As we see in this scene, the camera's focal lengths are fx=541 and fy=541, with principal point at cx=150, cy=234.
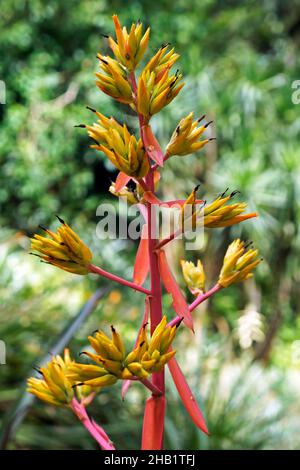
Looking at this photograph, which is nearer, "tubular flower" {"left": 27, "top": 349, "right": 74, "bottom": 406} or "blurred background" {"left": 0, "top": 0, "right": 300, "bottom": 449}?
"tubular flower" {"left": 27, "top": 349, "right": 74, "bottom": 406}

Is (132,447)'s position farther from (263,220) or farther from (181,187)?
(181,187)

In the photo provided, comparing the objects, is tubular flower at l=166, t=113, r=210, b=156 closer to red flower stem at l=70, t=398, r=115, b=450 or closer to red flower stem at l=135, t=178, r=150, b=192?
red flower stem at l=135, t=178, r=150, b=192

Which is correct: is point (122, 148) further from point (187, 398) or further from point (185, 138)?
point (187, 398)

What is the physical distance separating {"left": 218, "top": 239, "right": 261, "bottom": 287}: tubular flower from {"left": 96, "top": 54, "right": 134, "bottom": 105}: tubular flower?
5.8 inches

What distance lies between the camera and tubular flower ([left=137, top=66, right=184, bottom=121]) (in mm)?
374

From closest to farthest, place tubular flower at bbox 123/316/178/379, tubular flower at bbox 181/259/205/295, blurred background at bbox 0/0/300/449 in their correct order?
tubular flower at bbox 123/316/178/379, tubular flower at bbox 181/259/205/295, blurred background at bbox 0/0/300/449

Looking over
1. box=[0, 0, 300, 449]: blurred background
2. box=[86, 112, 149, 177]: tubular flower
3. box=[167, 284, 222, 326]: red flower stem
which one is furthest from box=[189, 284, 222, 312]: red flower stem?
box=[0, 0, 300, 449]: blurred background

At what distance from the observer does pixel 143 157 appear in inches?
14.8

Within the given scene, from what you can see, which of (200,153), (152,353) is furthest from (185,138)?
(200,153)

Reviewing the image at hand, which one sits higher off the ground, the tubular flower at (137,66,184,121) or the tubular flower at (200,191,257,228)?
the tubular flower at (137,66,184,121)

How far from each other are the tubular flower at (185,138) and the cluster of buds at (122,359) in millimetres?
128

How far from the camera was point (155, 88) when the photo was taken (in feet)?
1.26

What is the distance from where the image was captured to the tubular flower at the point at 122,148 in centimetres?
37

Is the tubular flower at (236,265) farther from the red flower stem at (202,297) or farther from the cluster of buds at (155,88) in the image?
the cluster of buds at (155,88)
